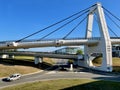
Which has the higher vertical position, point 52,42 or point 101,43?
point 52,42

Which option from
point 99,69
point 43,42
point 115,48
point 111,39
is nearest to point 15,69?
point 43,42

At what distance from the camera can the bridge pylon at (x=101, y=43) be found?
76.3 metres

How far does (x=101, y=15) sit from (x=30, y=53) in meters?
41.7

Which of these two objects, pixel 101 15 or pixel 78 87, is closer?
pixel 78 87

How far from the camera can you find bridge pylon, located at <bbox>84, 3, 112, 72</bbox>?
76.3 metres

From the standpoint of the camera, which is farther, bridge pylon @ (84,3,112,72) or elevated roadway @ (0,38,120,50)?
elevated roadway @ (0,38,120,50)

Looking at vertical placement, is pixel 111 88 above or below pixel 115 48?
below

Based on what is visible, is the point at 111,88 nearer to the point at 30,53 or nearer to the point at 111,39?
the point at 111,39

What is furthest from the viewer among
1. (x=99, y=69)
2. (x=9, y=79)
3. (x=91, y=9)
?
(x=91, y=9)

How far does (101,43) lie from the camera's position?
261ft

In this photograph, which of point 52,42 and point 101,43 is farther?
point 52,42

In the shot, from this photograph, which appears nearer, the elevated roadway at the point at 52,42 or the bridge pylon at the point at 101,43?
the bridge pylon at the point at 101,43

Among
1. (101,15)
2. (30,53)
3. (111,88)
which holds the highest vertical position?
(101,15)

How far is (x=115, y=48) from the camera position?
142375 mm
